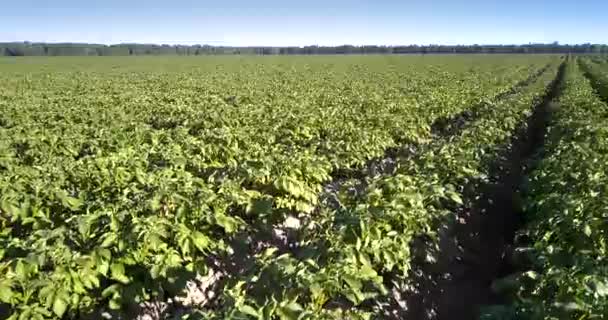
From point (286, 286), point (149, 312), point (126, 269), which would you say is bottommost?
point (149, 312)

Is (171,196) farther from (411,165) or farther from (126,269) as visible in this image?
(411,165)

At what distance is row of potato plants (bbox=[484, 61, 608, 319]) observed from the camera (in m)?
2.81

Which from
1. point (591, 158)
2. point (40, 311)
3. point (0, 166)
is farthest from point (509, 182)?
point (0, 166)

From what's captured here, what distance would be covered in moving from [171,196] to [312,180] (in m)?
2.43

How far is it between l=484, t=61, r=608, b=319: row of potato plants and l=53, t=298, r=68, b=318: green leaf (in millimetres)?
2811

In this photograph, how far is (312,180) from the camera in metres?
6.64

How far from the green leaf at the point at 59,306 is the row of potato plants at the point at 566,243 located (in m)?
2.81

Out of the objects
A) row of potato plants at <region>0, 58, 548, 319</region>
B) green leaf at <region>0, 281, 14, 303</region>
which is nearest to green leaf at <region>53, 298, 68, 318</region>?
row of potato plants at <region>0, 58, 548, 319</region>

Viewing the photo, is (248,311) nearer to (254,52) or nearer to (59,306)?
(59,306)

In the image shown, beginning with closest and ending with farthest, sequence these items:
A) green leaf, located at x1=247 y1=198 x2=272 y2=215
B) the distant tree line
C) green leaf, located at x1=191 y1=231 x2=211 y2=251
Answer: green leaf, located at x1=191 y1=231 x2=211 y2=251 < green leaf, located at x1=247 y1=198 x2=272 y2=215 < the distant tree line

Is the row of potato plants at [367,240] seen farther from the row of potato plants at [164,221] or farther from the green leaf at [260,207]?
the green leaf at [260,207]

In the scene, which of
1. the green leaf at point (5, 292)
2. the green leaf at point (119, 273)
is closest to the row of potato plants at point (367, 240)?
the green leaf at point (119, 273)

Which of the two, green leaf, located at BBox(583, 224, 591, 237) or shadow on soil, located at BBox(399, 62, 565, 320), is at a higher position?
green leaf, located at BBox(583, 224, 591, 237)

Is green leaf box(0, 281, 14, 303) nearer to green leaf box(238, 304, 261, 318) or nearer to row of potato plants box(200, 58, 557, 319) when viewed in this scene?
row of potato plants box(200, 58, 557, 319)
